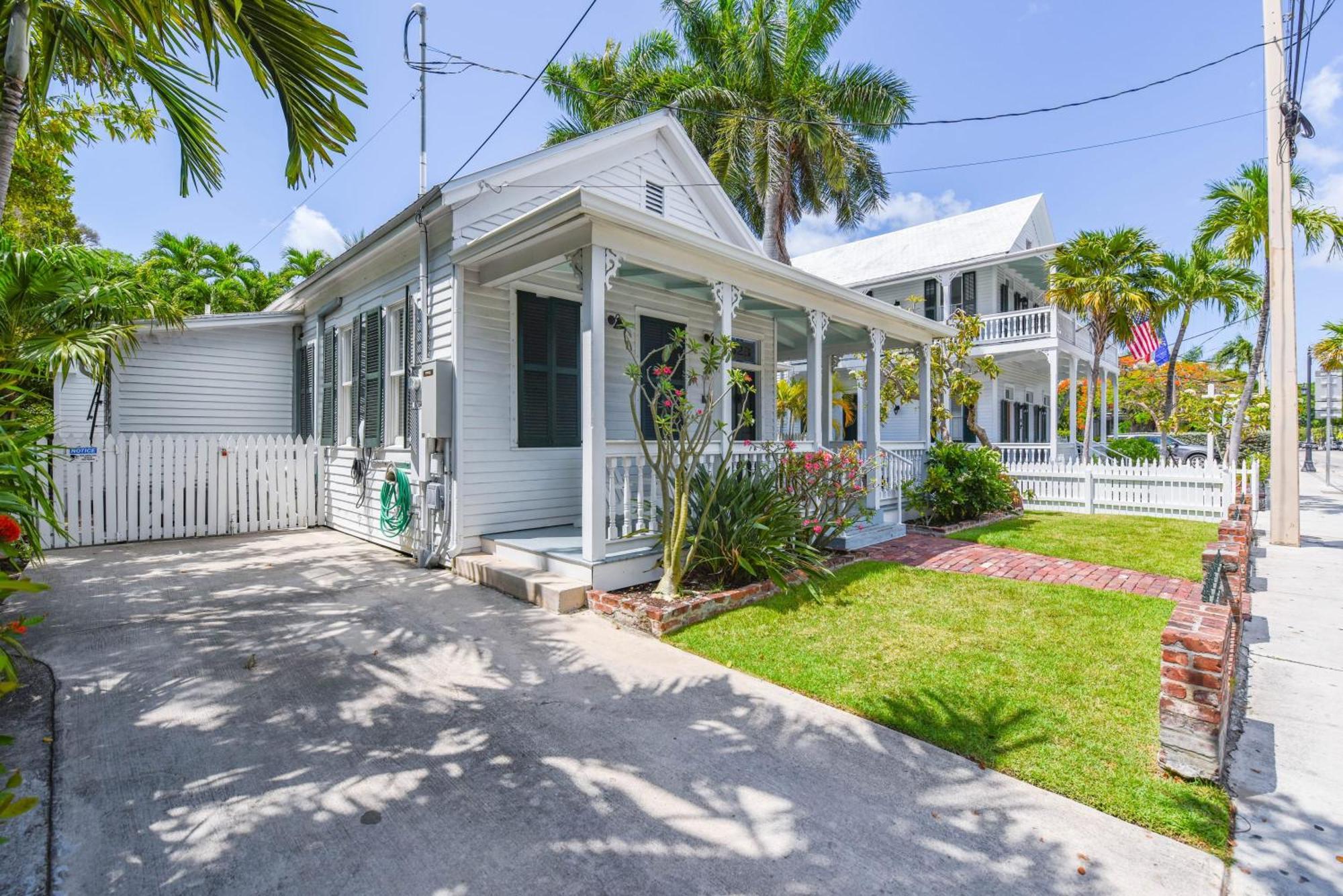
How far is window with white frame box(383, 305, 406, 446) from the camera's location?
294 inches

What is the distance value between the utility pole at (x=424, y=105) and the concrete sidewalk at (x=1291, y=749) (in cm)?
910

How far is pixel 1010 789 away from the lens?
2.67 meters

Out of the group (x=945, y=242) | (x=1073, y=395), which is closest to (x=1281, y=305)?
(x=1073, y=395)

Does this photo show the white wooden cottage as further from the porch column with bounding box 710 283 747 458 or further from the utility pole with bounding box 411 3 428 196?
the utility pole with bounding box 411 3 428 196

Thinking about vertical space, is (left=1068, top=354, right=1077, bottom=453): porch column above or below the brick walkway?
above

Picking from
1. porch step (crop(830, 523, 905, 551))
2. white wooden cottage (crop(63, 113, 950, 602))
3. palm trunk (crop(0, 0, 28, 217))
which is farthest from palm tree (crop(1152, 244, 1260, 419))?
palm trunk (crop(0, 0, 28, 217))

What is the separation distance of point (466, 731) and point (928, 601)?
155 inches

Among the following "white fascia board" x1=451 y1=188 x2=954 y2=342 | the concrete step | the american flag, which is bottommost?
the concrete step

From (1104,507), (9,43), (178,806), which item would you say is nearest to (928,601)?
(178,806)

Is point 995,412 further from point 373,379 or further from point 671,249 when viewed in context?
point 373,379

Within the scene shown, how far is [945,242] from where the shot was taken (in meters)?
20.1

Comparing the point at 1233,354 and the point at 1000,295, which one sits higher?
the point at 1233,354

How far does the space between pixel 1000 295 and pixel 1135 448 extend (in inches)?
237

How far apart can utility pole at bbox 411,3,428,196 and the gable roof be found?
13594 millimetres
